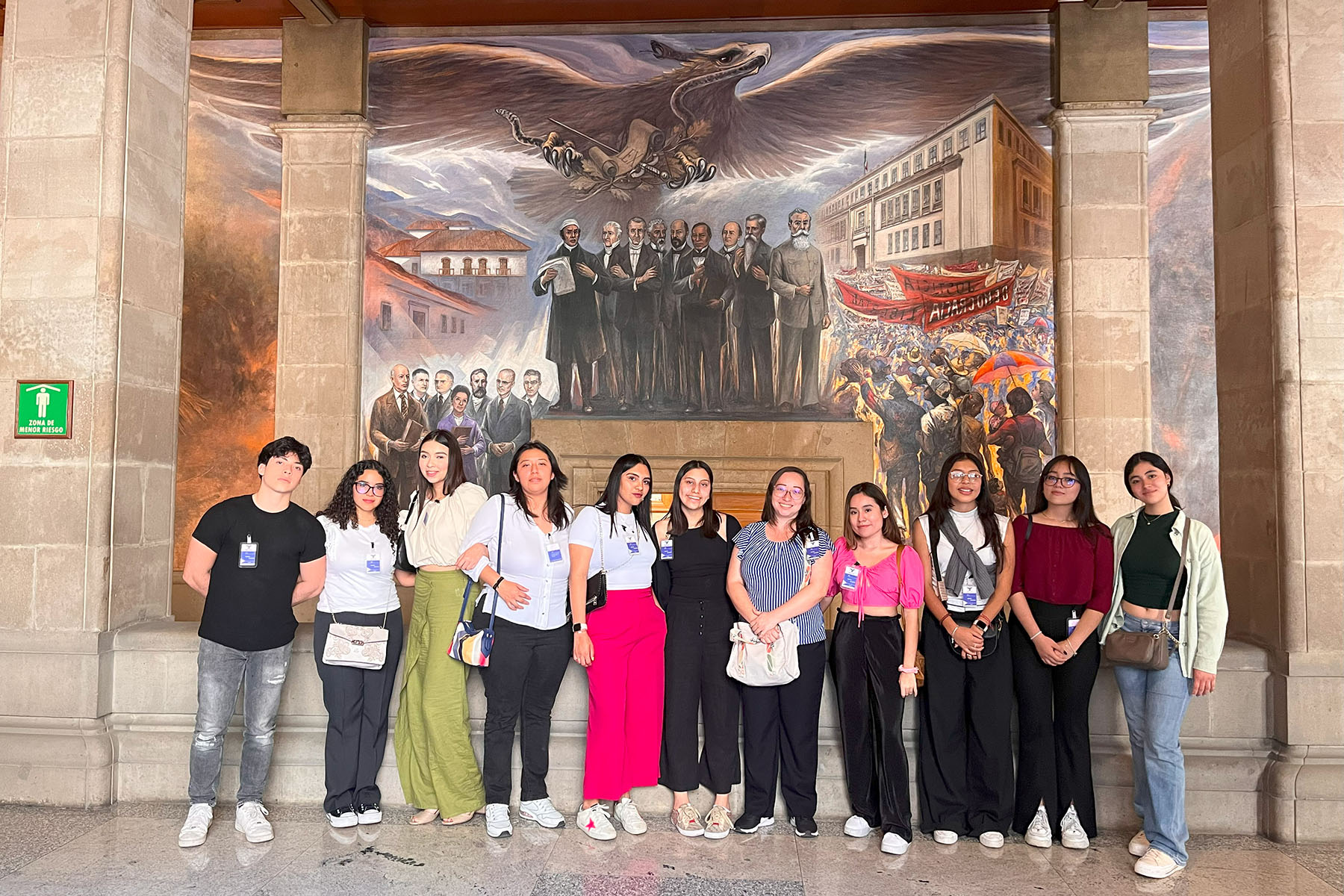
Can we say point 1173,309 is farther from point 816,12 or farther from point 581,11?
point 581,11

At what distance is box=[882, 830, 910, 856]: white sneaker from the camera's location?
4.47 meters

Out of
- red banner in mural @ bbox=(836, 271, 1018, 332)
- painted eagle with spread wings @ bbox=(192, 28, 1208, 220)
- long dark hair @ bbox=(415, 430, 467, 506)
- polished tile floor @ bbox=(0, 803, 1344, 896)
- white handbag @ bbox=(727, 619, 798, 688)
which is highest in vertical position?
painted eagle with spread wings @ bbox=(192, 28, 1208, 220)

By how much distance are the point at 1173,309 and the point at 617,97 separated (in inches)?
252

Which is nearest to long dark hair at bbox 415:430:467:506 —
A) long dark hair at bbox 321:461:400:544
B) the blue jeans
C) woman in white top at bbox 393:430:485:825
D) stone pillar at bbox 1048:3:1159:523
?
woman in white top at bbox 393:430:485:825

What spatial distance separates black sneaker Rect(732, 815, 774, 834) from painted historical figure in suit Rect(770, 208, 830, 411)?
6146 mm

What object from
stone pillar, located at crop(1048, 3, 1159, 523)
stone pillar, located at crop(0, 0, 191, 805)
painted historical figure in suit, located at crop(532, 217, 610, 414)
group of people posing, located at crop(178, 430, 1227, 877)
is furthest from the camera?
painted historical figure in suit, located at crop(532, 217, 610, 414)

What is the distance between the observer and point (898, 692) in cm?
469

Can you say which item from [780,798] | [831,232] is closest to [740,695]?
[780,798]

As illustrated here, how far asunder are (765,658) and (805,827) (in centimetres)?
89

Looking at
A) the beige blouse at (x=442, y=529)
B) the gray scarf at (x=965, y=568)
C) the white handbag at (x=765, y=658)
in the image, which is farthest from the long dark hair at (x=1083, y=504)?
the beige blouse at (x=442, y=529)

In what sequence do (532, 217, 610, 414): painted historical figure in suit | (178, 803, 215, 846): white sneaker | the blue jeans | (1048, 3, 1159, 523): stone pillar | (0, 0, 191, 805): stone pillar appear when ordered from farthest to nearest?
→ (532, 217, 610, 414): painted historical figure in suit → (1048, 3, 1159, 523): stone pillar → (0, 0, 191, 805): stone pillar → (178, 803, 215, 846): white sneaker → the blue jeans

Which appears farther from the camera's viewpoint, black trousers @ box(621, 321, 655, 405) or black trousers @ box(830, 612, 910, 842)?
black trousers @ box(621, 321, 655, 405)

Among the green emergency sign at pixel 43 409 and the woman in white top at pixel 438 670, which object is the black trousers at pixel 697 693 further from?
the green emergency sign at pixel 43 409

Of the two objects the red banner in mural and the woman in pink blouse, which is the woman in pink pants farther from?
the red banner in mural
